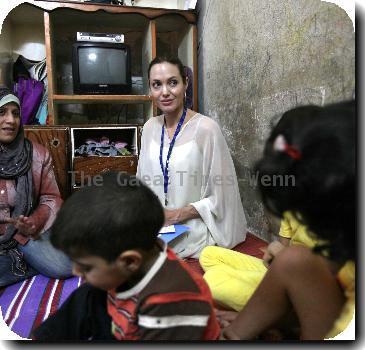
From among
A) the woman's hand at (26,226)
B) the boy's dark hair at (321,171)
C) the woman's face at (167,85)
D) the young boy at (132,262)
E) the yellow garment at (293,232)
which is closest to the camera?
the boy's dark hair at (321,171)

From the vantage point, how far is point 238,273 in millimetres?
1064

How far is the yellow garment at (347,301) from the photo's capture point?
65 centimetres

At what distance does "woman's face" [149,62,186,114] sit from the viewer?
143cm

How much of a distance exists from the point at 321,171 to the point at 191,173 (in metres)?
0.96

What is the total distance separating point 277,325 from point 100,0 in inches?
83.0

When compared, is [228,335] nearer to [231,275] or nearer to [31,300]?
[231,275]

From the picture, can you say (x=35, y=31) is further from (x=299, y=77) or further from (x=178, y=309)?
(x=178, y=309)

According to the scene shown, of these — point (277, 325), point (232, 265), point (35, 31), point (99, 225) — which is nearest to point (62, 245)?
point (99, 225)

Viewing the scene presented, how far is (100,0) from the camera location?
2148 mm

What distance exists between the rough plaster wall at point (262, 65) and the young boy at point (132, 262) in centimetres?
26

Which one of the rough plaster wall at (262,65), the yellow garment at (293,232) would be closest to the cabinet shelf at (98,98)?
the rough plaster wall at (262,65)

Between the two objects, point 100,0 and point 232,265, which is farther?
point 100,0

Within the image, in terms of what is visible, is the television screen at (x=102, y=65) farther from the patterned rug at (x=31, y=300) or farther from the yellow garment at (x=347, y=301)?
the yellow garment at (x=347, y=301)

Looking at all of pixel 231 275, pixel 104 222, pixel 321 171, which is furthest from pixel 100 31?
pixel 321 171
